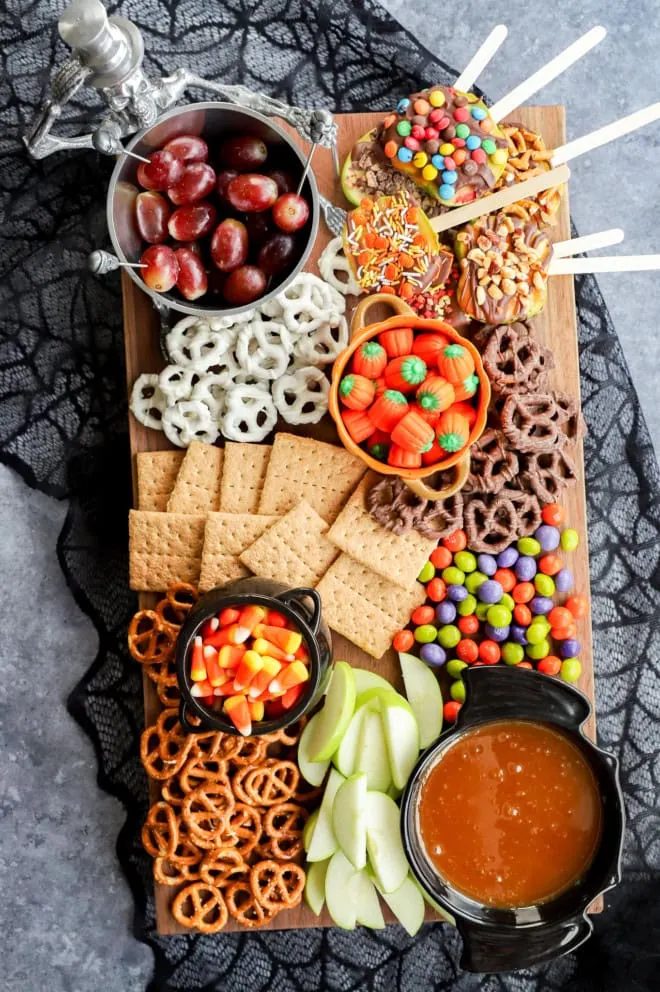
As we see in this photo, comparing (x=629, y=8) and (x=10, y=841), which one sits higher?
(x=629, y=8)

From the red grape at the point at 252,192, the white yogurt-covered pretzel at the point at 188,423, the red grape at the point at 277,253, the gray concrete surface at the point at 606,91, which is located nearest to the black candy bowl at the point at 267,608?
the white yogurt-covered pretzel at the point at 188,423

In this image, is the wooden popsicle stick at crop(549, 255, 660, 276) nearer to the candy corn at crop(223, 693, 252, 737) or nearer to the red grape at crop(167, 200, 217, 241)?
the red grape at crop(167, 200, 217, 241)

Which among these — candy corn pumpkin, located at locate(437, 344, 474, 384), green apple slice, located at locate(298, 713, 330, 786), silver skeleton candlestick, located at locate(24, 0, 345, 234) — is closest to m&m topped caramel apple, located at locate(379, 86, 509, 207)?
silver skeleton candlestick, located at locate(24, 0, 345, 234)

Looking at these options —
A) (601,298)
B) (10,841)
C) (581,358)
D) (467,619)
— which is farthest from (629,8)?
(10,841)

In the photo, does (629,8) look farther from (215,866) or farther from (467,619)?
(215,866)

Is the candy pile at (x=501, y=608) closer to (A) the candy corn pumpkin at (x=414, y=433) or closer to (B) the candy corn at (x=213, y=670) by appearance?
(A) the candy corn pumpkin at (x=414, y=433)

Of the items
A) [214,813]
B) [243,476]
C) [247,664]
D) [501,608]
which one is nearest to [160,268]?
[243,476]

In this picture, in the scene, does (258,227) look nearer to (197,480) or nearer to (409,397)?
(409,397)
